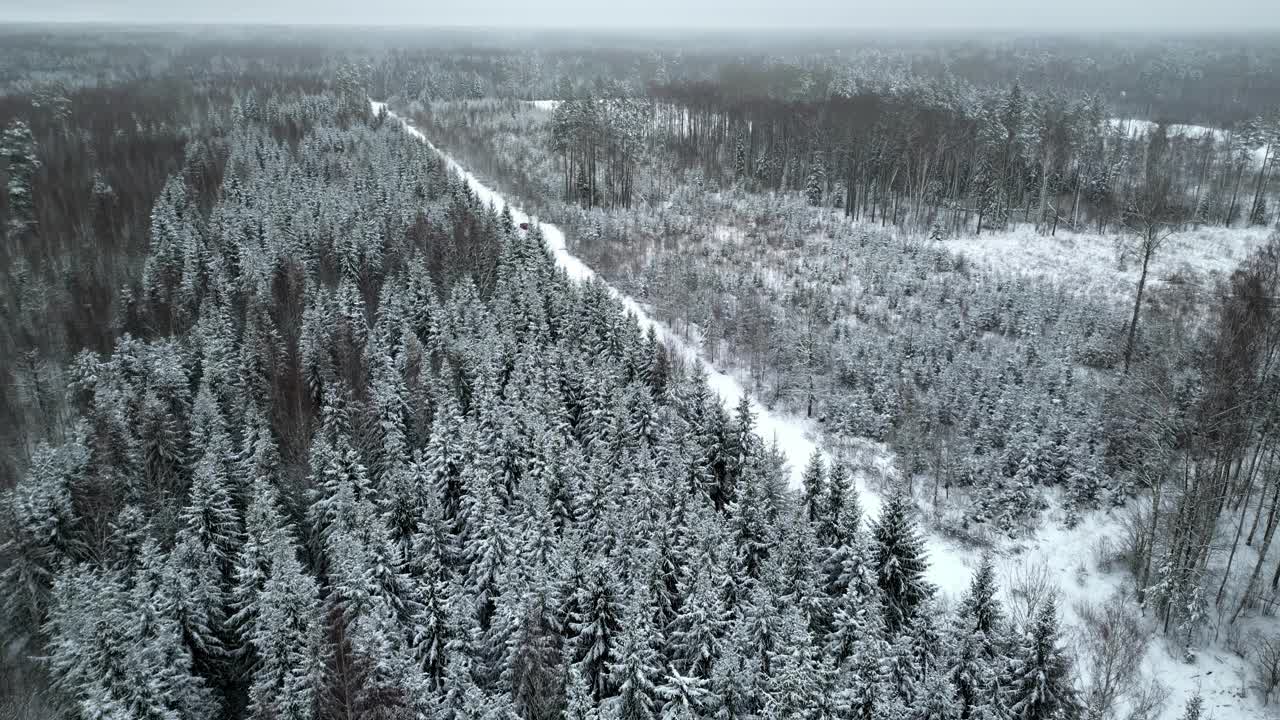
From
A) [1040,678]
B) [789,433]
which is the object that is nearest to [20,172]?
[789,433]

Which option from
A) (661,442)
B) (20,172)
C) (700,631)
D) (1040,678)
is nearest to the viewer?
(1040,678)

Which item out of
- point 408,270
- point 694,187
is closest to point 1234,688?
point 408,270

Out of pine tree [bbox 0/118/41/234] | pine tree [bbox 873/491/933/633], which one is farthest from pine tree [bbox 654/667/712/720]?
pine tree [bbox 0/118/41/234]

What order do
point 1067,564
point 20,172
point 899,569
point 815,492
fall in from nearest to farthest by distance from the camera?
point 899,569, point 815,492, point 1067,564, point 20,172

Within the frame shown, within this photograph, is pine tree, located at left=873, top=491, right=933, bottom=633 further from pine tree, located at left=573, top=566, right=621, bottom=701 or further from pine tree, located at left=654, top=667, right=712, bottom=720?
pine tree, located at left=573, top=566, right=621, bottom=701

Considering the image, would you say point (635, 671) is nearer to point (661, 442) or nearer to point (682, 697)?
point (682, 697)

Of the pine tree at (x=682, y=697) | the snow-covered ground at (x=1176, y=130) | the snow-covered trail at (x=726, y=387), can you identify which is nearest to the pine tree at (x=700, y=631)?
the pine tree at (x=682, y=697)

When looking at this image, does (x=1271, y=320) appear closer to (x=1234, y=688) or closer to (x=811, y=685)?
(x=1234, y=688)
